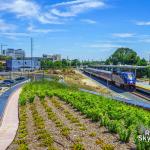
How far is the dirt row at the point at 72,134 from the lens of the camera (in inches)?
858

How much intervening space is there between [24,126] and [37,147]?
25.8 feet

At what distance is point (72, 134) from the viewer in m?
25.1

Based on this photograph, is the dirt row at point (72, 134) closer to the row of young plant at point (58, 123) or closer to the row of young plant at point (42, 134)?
the row of young plant at point (58, 123)

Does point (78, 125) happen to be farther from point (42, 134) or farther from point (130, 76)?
point (130, 76)

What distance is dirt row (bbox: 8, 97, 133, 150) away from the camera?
21781 millimetres

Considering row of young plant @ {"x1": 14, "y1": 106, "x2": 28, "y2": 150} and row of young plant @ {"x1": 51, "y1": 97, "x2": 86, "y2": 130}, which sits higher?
row of young plant @ {"x1": 51, "y1": 97, "x2": 86, "y2": 130}

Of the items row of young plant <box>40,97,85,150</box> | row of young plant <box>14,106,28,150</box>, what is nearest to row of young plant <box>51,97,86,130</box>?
row of young plant <box>40,97,85,150</box>

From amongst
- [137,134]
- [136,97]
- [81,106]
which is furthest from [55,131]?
[136,97]

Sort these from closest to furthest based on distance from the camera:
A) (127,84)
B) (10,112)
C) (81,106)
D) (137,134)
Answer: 1. (137,134)
2. (81,106)
3. (10,112)
4. (127,84)

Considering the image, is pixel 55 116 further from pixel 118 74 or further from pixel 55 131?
pixel 118 74

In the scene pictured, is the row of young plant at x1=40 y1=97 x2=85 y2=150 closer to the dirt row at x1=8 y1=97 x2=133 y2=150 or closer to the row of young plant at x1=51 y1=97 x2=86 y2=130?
the dirt row at x1=8 y1=97 x2=133 y2=150

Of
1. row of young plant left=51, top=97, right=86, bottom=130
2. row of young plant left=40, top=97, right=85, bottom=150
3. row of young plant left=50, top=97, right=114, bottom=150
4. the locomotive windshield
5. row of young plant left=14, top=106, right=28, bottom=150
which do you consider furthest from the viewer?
the locomotive windshield

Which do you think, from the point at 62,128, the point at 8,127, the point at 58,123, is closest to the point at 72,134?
the point at 62,128

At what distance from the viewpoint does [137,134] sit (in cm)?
2141
